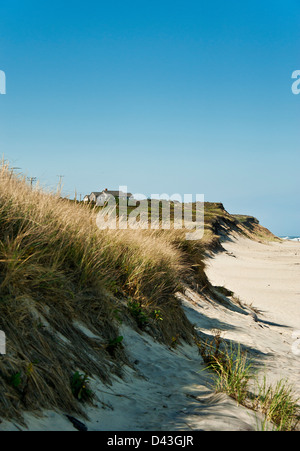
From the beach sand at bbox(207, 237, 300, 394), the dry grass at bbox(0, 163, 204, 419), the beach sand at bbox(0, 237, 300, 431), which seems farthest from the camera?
the beach sand at bbox(207, 237, 300, 394)

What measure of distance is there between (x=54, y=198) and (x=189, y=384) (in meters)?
3.24

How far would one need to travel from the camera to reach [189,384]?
4164 millimetres

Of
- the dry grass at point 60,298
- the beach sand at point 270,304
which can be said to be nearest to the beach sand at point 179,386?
the beach sand at point 270,304

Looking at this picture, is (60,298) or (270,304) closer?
(60,298)

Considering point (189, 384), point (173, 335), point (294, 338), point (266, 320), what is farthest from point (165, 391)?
point (266, 320)

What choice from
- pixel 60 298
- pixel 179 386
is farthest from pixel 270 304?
pixel 60 298

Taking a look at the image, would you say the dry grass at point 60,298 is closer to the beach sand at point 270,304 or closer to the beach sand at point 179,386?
the beach sand at point 179,386

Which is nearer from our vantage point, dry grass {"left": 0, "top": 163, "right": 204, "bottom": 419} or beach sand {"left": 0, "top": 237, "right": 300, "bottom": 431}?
dry grass {"left": 0, "top": 163, "right": 204, "bottom": 419}

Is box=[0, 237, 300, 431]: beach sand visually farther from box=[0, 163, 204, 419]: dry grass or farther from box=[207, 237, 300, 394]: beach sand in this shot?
box=[0, 163, 204, 419]: dry grass

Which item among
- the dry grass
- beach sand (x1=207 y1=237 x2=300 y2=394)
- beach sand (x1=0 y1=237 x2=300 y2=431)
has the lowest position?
beach sand (x1=207 y1=237 x2=300 y2=394)

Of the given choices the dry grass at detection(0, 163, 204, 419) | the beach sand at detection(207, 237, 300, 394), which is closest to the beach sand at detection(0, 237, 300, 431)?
the beach sand at detection(207, 237, 300, 394)

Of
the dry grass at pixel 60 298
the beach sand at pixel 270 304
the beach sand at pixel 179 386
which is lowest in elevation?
the beach sand at pixel 270 304

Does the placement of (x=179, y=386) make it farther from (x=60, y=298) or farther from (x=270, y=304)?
(x=270, y=304)
